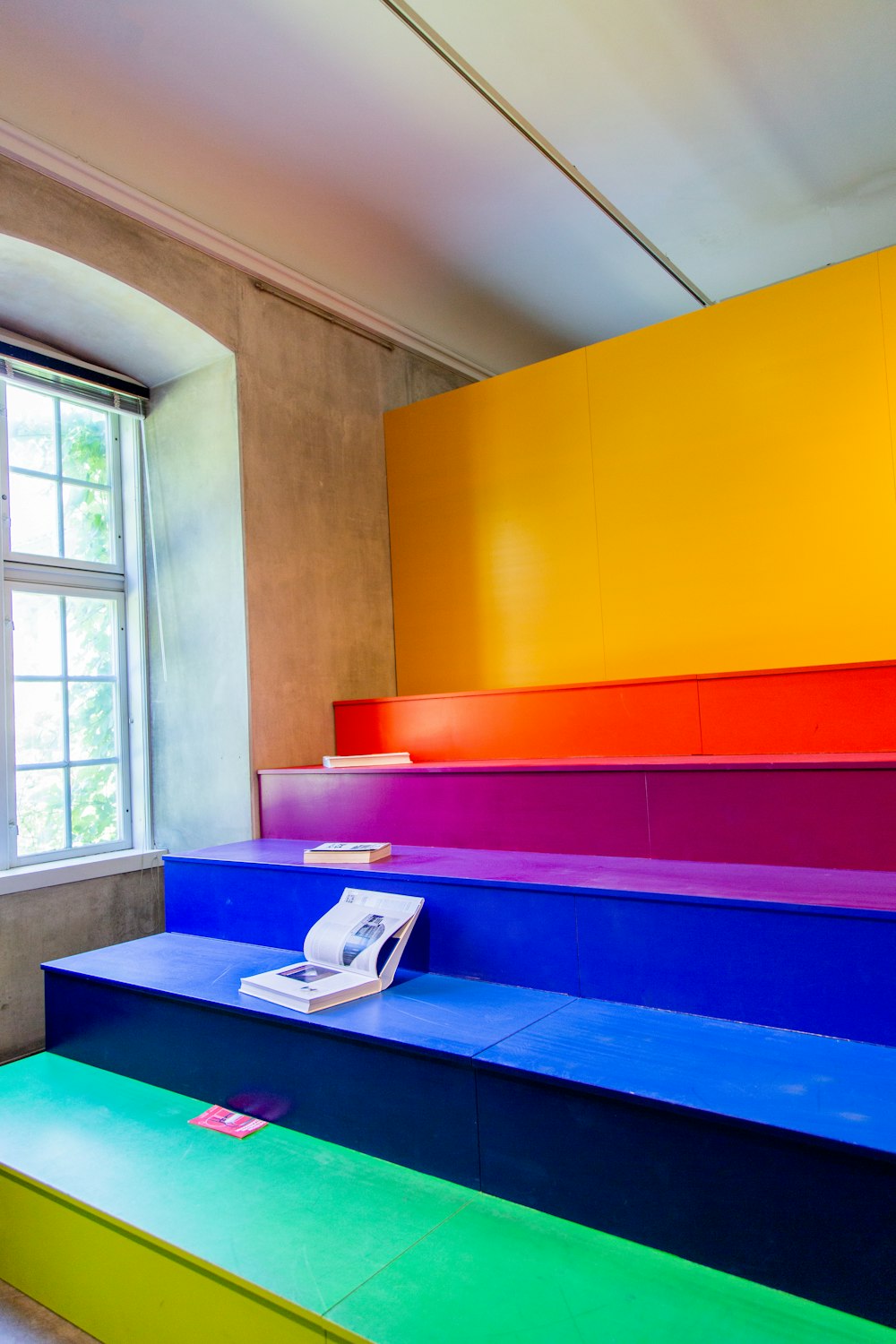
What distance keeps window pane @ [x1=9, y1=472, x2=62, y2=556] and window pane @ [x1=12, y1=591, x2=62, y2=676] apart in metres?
0.19

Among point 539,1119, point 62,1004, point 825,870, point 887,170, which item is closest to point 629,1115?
point 539,1119

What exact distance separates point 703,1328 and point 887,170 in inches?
152

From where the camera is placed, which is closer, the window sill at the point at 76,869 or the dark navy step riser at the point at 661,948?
the dark navy step riser at the point at 661,948

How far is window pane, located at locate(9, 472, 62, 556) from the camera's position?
11.1 feet

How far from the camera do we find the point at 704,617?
323 cm

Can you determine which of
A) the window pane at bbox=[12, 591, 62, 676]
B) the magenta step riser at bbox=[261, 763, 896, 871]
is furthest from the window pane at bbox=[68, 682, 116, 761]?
the magenta step riser at bbox=[261, 763, 896, 871]

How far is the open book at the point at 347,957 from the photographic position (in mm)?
1986

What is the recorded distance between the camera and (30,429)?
3.47m

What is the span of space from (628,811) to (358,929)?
30.4 inches

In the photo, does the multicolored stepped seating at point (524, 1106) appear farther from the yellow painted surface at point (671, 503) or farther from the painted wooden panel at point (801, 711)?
the yellow painted surface at point (671, 503)

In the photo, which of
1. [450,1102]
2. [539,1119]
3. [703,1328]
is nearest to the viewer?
[703,1328]

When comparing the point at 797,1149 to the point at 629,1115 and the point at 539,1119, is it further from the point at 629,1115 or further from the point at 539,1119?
the point at 539,1119

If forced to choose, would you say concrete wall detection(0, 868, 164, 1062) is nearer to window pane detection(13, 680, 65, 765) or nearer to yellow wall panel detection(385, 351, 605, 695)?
window pane detection(13, 680, 65, 765)

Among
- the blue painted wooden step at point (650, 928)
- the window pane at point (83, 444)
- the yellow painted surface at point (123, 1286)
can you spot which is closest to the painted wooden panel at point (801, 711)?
the blue painted wooden step at point (650, 928)
